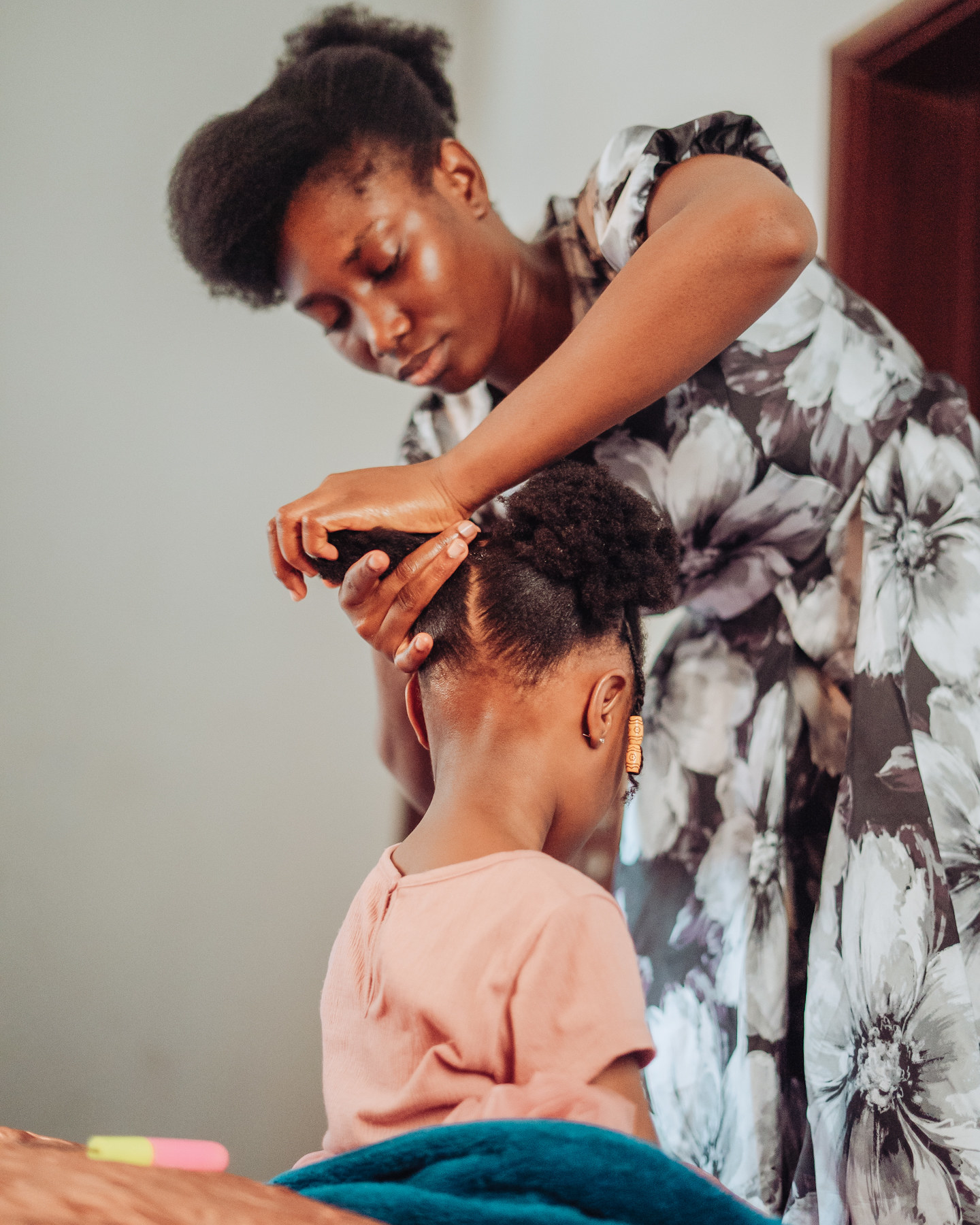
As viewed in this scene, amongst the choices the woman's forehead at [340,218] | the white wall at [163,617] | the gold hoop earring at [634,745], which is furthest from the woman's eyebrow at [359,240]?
the white wall at [163,617]

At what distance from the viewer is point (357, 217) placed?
36.1 inches

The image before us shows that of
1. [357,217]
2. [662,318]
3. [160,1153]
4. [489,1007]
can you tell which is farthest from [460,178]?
[160,1153]

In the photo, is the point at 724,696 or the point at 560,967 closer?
the point at 560,967

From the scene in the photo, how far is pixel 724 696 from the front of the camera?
0.95 m

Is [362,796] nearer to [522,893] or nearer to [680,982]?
[680,982]

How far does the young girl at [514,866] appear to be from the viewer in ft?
1.82

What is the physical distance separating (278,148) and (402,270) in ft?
0.51

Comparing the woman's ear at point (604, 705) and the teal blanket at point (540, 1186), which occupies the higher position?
the woman's ear at point (604, 705)

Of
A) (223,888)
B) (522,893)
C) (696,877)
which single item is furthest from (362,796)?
(522,893)

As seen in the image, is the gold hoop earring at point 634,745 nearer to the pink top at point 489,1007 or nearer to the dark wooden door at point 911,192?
the pink top at point 489,1007

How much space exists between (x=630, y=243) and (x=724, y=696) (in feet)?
1.36

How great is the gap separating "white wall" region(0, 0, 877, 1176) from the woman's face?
828 mm

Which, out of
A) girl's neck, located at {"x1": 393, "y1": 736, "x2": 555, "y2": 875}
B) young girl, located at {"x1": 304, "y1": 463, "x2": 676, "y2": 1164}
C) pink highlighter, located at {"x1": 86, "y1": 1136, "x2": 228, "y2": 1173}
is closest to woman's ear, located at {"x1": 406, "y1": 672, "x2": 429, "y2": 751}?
young girl, located at {"x1": 304, "y1": 463, "x2": 676, "y2": 1164}

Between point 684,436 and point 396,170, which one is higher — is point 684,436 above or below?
below
